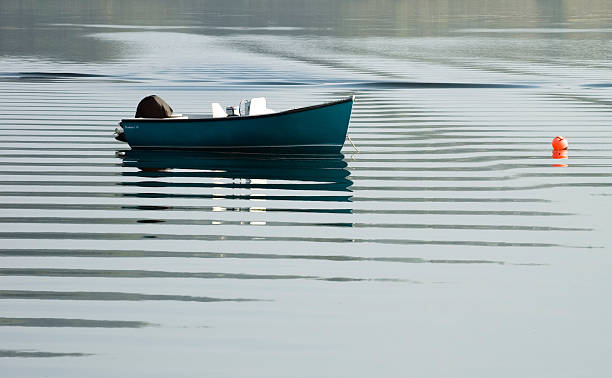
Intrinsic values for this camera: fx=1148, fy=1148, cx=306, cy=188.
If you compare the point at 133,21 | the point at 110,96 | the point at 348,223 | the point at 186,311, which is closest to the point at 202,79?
the point at 110,96

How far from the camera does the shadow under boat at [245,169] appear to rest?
17969mm

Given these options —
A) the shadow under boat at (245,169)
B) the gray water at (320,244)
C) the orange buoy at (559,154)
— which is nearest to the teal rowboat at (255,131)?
the shadow under boat at (245,169)

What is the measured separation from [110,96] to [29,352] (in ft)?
75.7

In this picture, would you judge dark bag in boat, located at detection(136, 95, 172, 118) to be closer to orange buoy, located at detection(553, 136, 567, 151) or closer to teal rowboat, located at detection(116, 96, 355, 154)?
teal rowboat, located at detection(116, 96, 355, 154)

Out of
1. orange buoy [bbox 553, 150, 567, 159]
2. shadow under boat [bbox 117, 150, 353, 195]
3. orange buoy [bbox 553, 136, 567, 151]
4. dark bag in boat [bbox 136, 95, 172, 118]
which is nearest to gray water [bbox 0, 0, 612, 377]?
shadow under boat [bbox 117, 150, 353, 195]

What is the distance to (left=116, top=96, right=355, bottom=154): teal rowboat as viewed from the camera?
67.5 ft

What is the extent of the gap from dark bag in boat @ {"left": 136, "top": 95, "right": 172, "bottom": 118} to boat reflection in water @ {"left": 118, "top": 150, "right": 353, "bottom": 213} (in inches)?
27.3

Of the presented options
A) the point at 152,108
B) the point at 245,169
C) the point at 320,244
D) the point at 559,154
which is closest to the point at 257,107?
the point at 245,169

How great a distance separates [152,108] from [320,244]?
8607 millimetres

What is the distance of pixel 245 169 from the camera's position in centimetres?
1958

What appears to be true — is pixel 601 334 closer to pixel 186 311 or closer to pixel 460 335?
pixel 460 335

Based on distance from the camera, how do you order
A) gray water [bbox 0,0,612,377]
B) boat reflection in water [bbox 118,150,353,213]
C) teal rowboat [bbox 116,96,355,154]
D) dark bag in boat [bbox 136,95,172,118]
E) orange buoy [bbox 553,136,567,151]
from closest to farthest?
gray water [bbox 0,0,612,377] < boat reflection in water [bbox 118,150,353,213] < teal rowboat [bbox 116,96,355,154] < orange buoy [bbox 553,136,567,151] < dark bag in boat [bbox 136,95,172,118]

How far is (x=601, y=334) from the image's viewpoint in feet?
32.7

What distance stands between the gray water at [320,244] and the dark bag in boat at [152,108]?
2.49ft
